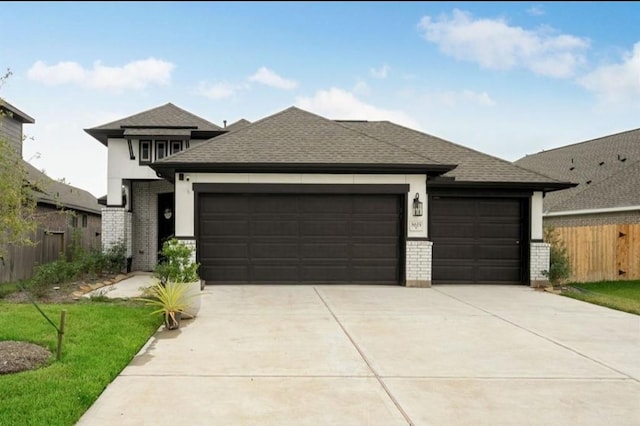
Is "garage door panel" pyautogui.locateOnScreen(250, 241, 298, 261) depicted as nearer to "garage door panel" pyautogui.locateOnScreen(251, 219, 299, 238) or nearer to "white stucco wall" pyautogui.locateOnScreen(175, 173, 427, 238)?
"garage door panel" pyautogui.locateOnScreen(251, 219, 299, 238)

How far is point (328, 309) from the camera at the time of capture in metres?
8.61

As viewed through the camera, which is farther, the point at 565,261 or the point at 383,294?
the point at 565,261

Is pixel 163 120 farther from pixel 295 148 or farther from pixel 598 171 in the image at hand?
pixel 598 171

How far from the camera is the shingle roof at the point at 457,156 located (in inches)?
491

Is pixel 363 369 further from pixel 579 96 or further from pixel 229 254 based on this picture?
pixel 579 96

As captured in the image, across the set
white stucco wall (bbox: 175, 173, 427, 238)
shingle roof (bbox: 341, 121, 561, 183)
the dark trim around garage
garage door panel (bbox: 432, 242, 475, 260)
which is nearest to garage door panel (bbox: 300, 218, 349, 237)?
the dark trim around garage

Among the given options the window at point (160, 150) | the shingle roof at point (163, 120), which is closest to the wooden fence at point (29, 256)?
the window at point (160, 150)

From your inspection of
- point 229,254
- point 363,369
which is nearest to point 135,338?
point 363,369

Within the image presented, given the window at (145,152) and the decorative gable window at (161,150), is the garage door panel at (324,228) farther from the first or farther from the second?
the window at (145,152)

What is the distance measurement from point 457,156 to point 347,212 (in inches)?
162

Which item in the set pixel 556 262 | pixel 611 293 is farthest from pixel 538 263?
pixel 611 293

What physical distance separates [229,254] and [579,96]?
1070 centimetres

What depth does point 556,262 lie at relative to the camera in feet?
40.8

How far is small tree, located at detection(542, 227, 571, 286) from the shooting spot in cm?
1234
